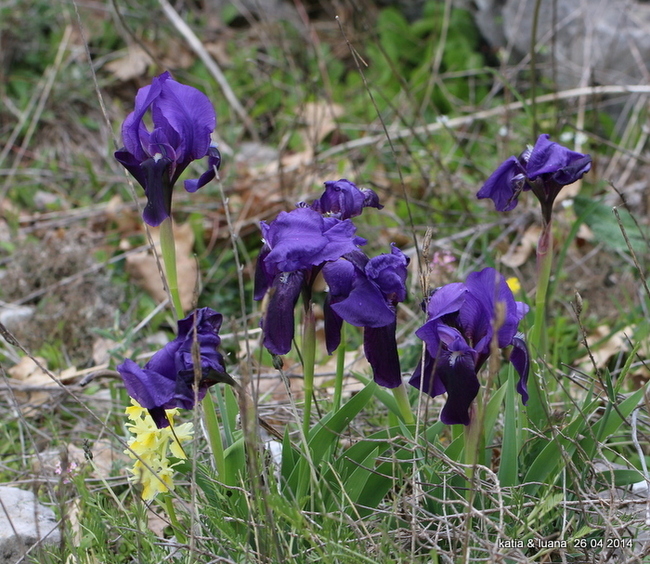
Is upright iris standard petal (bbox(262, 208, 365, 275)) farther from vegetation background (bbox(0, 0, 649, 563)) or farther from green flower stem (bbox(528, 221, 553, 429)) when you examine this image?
green flower stem (bbox(528, 221, 553, 429))

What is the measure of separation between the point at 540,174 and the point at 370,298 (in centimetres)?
50

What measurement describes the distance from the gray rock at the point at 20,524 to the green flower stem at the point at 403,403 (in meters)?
0.80

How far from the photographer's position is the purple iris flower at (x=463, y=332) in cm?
130

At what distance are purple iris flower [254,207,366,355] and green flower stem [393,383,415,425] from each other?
29 centimetres

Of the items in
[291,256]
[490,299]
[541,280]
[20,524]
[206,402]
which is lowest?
[20,524]

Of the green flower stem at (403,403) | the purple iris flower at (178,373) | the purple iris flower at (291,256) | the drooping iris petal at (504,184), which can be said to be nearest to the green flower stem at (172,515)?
the purple iris flower at (178,373)

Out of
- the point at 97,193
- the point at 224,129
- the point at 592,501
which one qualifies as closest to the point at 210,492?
the point at 592,501

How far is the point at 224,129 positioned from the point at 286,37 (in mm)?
769

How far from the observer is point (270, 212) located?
3391 millimetres

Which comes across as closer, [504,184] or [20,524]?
[504,184]

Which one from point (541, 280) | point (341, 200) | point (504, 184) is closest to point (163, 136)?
point (341, 200)

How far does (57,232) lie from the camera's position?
11.6 ft

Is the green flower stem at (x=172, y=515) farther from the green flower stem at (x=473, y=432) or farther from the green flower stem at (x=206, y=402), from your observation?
the green flower stem at (x=473, y=432)

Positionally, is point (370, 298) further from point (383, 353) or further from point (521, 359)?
point (521, 359)
